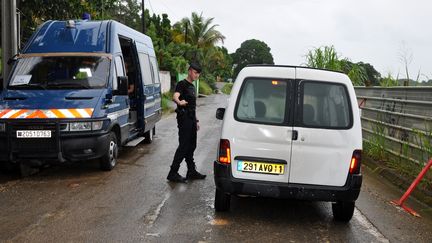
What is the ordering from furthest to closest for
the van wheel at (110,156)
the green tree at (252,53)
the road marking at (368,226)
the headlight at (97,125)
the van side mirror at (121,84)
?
the green tree at (252,53), the van side mirror at (121,84), the van wheel at (110,156), the headlight at (97,125), the road marking at (368,226)

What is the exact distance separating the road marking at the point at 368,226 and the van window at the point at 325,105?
1233 mm

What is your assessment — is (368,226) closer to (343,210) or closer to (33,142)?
(343,210)

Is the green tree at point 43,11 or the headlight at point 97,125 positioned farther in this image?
the green tree at point 43,11

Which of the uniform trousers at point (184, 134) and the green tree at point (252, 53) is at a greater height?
the green tree at point (252, 53)

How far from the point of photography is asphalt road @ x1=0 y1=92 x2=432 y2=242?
4797 mm

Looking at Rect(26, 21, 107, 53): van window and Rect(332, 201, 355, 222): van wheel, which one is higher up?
Rect(26, 21, 107, 53): van window

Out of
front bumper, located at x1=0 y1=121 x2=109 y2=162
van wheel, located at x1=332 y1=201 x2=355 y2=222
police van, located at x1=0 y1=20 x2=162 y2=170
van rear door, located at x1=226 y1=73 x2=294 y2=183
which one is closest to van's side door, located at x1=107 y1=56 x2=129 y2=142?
police van, located at x1=0 y1=20 x2=162 y2=170

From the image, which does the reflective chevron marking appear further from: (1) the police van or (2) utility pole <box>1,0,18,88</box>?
(2) utility pole <box>1,0,18,88</box>

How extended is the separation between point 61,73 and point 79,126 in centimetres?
142

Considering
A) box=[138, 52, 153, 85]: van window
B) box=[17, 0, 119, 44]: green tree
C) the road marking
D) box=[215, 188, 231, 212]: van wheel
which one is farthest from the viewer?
box=[17, 0, 119, 44]: green tree

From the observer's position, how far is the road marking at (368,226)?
494 cm

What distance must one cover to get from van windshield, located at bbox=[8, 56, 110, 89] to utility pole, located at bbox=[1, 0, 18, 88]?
1.62 meters

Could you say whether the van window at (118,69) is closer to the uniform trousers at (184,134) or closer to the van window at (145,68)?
the van window at (145,68)

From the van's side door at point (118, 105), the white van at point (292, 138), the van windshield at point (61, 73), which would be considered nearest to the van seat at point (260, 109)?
the white van at point (292, 138)
